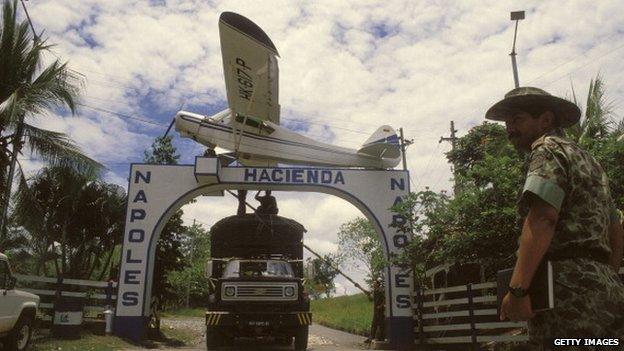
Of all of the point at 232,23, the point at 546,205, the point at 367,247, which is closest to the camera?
the point at 546,205

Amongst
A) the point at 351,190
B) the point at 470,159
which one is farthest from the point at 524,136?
the point at 470,159

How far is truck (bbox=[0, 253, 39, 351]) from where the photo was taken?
7777mm

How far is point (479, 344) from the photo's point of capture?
378 inches

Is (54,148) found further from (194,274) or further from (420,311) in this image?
(194,274)

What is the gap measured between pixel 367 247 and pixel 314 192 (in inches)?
1291

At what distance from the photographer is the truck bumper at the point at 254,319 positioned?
949cm

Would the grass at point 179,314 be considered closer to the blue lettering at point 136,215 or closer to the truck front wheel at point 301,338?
the blue lettering at point 136,215

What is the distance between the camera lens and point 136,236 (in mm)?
13156

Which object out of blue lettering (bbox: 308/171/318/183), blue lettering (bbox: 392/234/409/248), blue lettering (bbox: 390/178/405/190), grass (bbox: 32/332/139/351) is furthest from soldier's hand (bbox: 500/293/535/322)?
blue lettering (bbox: 308/171/318/183)

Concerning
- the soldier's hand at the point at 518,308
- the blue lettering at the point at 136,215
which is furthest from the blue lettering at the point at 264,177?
the soldier's hand at the point at 518,308

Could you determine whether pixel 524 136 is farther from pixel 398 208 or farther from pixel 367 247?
pixel 367 247

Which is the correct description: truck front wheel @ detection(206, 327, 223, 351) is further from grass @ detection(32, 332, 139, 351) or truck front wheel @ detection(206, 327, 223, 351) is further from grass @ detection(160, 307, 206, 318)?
grass @ detection(160, 307, 206, 318)

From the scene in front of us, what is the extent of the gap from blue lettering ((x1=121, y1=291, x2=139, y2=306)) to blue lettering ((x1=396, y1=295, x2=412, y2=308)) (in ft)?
22.9

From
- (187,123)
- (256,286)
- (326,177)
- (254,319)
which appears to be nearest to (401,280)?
(326,177)
